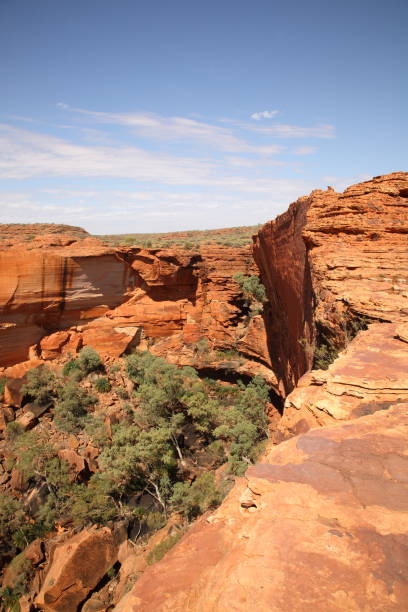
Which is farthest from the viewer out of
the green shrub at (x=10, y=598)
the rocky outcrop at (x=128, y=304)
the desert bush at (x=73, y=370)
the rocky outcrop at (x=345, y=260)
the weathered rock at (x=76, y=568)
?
the desert bush at (x=73, y=370)

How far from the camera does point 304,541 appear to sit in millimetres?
2076

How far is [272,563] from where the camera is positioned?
1954 millimetres

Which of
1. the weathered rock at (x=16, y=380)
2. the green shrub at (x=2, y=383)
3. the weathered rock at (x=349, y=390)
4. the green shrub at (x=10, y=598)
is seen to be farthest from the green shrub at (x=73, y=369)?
the weathered rock at (x=349, y=390)

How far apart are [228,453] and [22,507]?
8050mm

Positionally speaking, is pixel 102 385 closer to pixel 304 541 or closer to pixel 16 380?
pixel 16 380

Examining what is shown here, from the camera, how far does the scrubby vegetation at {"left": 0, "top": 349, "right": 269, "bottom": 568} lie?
39.4 ft

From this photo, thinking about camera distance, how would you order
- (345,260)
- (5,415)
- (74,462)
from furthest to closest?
(5,415) < (74,462) < (345,260)

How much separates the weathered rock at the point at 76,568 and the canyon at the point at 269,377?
0.04 meters

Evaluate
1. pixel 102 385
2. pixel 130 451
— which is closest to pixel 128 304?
pixel 102 385

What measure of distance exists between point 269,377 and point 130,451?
8.43 metres

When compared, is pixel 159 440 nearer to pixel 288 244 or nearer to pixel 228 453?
pixel 228 453

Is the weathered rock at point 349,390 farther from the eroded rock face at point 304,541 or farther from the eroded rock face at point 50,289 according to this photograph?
the eroded rock face at point 50,289

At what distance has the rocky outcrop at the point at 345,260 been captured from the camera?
19.3 ft

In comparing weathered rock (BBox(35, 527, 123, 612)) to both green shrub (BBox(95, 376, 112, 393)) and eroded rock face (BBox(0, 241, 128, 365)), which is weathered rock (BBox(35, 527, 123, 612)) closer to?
green shrub (BBox(95, 376, 112, 393))
